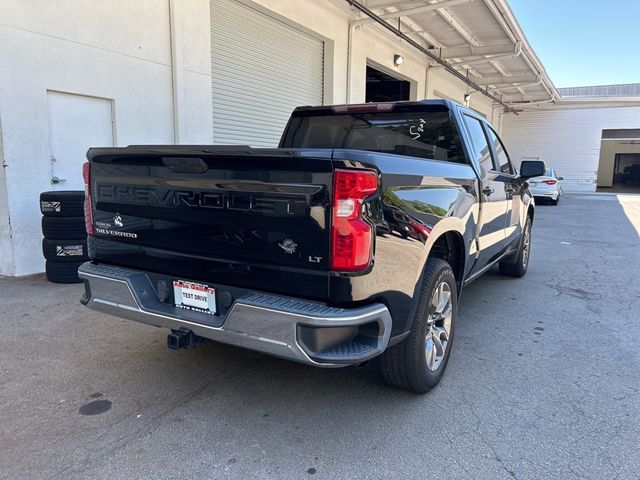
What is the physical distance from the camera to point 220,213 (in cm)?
259

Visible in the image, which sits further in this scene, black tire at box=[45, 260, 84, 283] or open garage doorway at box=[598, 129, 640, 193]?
open garage doorway at box=[598, 129, 640, 193]

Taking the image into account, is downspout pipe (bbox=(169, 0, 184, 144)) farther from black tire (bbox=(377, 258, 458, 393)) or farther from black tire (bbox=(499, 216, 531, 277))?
black tire (bbox=(377, 258, 458, 393))

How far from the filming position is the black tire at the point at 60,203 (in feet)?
18.4

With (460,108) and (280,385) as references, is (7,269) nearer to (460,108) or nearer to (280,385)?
(280,385)

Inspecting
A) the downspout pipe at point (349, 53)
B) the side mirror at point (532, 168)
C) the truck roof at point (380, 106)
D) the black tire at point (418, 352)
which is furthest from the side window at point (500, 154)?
the downspout pipe at point (349, 53)

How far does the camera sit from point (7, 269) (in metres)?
6.03

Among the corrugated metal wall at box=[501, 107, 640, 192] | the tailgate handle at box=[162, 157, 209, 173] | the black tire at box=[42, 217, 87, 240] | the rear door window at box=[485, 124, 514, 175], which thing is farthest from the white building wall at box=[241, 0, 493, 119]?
the corrugated metal wall at box=[501, 107, 640, 192]

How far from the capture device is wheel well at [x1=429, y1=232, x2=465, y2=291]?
351 centimetres

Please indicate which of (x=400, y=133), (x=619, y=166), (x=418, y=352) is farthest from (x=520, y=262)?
(x=619, y=166)

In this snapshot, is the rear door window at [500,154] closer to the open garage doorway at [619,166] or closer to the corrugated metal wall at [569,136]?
the corrugated metal wall at [569,136]

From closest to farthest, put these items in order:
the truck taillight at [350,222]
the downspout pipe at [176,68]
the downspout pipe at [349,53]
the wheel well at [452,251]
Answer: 1. the truck taillight at [350,222]
2. the wheel well at [452,251]
3. the downspout pipe at [176,68]
4. the downspout pipe at [349,53]

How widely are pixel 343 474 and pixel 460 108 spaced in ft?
10.4

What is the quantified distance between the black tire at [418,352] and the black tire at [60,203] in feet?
14.3

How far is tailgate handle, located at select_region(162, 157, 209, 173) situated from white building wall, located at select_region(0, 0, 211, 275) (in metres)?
4.13
